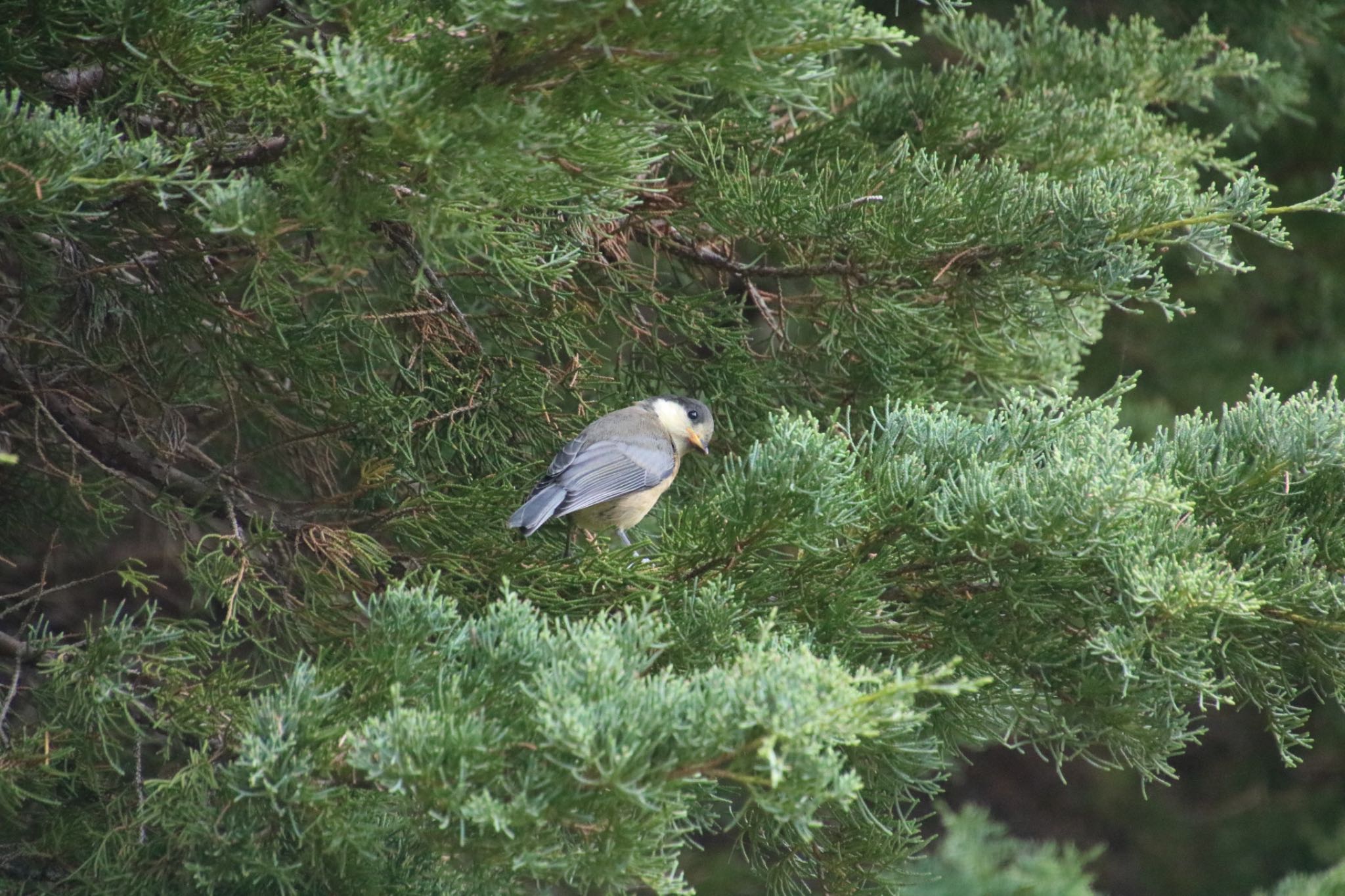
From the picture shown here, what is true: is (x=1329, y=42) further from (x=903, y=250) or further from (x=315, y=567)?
(x=315, y=567)

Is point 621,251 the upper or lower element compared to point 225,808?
upper

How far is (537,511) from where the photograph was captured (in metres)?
2.83

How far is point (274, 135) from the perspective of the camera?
2.54m

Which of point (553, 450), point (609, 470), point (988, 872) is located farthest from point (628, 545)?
point (988, 872)

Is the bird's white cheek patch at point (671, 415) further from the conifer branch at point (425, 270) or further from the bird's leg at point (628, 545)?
the conifer branch at point (425, 270)

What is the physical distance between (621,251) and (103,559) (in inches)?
87.1

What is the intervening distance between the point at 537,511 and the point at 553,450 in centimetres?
44

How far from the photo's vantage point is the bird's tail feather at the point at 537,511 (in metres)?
2.79

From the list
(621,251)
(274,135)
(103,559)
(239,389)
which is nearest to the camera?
(274,135)

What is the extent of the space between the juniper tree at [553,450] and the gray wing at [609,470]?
147mm

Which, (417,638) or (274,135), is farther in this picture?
(274,135)

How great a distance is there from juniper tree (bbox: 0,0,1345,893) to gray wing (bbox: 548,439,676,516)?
0.15m

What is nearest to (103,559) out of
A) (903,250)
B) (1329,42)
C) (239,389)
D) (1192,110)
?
(239,389)

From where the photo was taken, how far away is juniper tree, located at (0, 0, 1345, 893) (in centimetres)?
197
